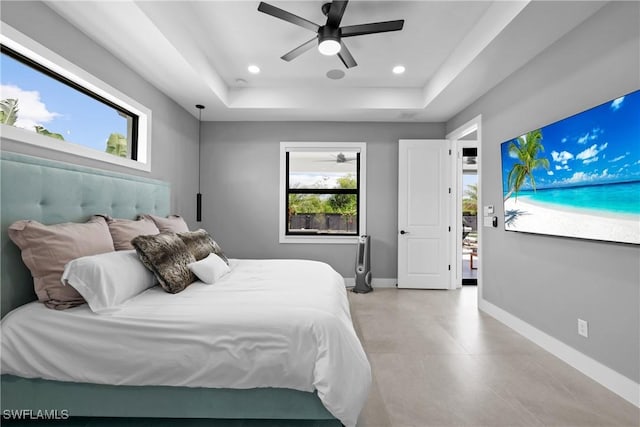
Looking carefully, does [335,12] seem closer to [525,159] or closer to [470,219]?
[525,159]

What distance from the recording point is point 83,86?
2.49m

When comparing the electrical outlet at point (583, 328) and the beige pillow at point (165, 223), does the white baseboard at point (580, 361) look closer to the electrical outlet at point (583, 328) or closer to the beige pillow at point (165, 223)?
the electrical outlet at point (583, 328)

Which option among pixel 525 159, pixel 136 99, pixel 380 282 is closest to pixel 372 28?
pixel 525 159

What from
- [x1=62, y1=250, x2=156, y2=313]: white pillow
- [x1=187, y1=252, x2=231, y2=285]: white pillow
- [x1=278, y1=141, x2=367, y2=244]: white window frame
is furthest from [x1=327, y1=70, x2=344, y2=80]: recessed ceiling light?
[x1=62, y1=250, x2=156, y2=313]: white pillow

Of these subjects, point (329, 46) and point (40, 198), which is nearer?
point (40, 198)

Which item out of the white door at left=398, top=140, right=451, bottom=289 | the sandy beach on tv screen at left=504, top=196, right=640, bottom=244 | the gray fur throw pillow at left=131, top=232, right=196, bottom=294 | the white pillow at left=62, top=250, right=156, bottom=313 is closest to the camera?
the white pillow at left=62, top=250, right=156, bottom=313

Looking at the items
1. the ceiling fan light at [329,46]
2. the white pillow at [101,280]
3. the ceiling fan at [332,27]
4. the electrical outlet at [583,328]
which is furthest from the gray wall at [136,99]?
the electrical outlet at [583,328]

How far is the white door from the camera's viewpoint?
4508 millimetres

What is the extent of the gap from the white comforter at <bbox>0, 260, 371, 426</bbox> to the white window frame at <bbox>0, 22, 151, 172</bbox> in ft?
3.78

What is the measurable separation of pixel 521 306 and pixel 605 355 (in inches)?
35.4

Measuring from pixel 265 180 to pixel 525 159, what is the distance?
11.1 feet

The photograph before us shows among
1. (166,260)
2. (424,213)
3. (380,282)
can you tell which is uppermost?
(424,213)

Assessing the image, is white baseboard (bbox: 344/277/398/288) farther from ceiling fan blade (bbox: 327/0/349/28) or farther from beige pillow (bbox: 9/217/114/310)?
beige pillow (bbox: 9/217/114/310)

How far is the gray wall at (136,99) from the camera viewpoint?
1941mm
